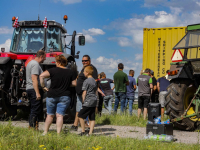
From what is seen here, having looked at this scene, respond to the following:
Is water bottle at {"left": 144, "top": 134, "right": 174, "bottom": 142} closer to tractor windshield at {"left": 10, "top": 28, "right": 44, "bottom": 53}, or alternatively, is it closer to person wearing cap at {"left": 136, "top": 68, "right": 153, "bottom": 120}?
person wearing cap at {"left": 136, "top": 68, "right": 153, "bottom": 120}

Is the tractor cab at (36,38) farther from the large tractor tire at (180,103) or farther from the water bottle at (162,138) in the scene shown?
the water bottle at (162,138)

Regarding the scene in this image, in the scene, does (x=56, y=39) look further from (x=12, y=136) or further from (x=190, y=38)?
(x=12, y=136)

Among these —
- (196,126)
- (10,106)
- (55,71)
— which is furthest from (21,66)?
(196,126)

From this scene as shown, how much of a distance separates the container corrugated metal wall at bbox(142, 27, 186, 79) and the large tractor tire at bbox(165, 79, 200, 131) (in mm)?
6491

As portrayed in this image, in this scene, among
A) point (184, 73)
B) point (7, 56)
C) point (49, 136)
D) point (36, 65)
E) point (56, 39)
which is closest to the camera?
point (49, 136)

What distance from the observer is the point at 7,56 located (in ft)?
33.7

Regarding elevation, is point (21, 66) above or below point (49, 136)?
above

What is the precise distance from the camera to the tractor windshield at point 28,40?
10.8 m

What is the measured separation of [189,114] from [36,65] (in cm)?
385

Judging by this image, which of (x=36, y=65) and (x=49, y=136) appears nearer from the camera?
(x=49, y=136)

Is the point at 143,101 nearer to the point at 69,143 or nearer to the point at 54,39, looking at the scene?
the point at 54,39

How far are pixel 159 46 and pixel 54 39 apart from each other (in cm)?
580

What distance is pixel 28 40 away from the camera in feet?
36.4

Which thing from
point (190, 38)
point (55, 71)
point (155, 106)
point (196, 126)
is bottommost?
point (196, 126)
